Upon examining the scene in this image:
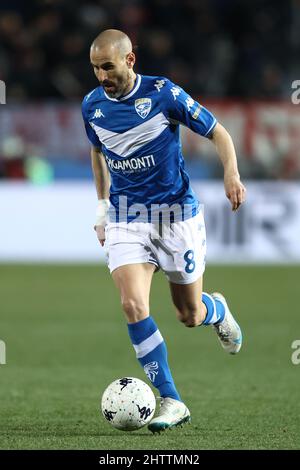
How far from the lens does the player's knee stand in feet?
18.7

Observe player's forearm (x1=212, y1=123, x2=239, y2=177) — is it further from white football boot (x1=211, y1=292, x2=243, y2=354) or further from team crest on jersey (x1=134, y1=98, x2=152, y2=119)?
white football boot (x1=211, y1=292, x2=243, y2=354)

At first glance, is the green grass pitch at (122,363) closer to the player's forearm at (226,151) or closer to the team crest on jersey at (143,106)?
the player's forearm at (226,151)

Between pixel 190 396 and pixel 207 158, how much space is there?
9046mm

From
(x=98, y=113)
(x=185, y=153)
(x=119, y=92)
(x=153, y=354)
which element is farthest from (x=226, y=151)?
(x=185, y=153)

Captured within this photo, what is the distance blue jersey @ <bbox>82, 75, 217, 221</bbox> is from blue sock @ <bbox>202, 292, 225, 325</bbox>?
2.50 feet

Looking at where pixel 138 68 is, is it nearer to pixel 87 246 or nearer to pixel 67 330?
pixel 87 246

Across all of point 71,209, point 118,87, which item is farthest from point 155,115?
point 71,209

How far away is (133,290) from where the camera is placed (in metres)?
5.68

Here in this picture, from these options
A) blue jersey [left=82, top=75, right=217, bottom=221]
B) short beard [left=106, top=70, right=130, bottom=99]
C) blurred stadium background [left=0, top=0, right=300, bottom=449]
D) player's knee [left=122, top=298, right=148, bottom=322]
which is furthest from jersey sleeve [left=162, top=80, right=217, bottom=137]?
blurred stadium background [left=0, top=0, right=300, bottom=449]

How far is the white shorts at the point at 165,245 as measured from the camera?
5922 millimetres

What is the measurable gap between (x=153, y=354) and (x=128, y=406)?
418 millimetres

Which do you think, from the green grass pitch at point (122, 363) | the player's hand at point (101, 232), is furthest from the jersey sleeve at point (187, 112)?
the green grass pitch at point (122, 363)
